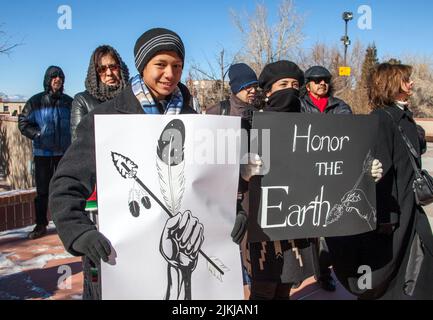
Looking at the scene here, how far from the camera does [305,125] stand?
2.19m

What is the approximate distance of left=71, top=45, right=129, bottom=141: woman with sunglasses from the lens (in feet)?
10.6

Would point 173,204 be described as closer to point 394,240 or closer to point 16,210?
Result: point 394,240

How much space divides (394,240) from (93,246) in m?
1.86

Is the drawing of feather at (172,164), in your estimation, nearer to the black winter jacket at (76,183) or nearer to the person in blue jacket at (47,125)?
the black winter jacket at (76,183)

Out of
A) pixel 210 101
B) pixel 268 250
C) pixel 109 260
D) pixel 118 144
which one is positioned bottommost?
pixel 268 250

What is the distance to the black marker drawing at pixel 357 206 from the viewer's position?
2256mm

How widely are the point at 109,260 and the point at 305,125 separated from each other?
3.87ft

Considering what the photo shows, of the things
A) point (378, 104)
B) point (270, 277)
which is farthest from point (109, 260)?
point (378, 104)

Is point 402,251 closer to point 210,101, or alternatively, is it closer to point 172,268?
point 172,268

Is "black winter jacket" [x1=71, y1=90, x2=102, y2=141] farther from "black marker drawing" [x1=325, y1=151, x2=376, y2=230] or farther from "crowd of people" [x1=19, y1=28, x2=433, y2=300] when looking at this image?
"black marker drawing" [x1=325, y1=151, x2=376, y2=230]

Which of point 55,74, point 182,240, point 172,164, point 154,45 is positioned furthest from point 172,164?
point 55,74

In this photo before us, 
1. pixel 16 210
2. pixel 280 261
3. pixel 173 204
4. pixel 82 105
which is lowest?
pixel 16 210

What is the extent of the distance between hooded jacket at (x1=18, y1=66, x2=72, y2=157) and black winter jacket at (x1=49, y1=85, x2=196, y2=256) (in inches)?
123

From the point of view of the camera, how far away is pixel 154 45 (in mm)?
1893
